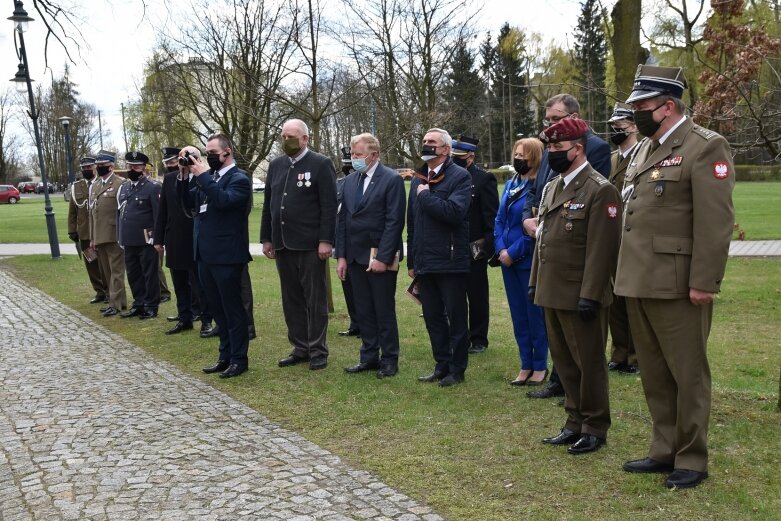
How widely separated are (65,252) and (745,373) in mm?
19890

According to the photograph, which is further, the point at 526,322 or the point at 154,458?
the point at 526,322

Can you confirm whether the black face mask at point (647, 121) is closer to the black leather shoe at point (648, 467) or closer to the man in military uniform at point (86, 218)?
the black leather shoe at point (648, 467)

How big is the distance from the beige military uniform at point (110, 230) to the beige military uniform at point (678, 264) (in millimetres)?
9138

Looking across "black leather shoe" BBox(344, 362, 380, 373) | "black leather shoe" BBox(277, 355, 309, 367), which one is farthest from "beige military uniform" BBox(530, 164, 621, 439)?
"black leather shoe" BBox(277, 355, 309, 367)

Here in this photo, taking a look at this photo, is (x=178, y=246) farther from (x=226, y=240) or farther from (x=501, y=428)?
(x=501, y=428)

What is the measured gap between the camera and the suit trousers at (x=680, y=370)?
4.43 metres

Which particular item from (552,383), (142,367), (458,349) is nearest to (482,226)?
(458,349)

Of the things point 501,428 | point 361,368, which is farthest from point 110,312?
point 501,428

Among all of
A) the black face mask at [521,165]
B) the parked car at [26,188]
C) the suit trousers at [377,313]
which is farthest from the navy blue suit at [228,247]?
the parked car at [26,188]

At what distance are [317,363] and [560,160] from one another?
3717mm

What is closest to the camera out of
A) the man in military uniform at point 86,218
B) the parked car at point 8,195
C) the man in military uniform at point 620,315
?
the man in military uniform at point 620,315

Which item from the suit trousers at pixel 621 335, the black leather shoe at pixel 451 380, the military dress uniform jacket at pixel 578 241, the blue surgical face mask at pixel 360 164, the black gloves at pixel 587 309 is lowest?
the black leather shoe at pixel 451 380

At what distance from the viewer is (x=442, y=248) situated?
6.82 metres

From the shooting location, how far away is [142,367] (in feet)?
27.5
